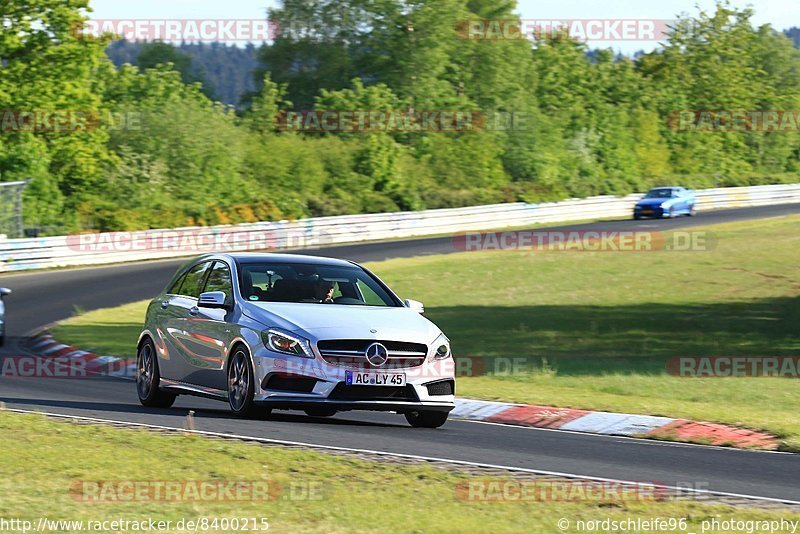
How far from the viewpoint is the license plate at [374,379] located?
1098cm

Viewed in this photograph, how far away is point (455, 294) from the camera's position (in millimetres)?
30453

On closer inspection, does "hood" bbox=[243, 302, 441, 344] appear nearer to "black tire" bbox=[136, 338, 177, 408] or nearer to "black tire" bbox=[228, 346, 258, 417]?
"black tire" bbox=[228, 346, 258, 417]

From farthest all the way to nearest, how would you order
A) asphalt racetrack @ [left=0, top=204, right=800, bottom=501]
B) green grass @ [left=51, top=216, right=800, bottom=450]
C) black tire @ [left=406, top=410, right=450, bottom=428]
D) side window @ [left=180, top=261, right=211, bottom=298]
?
green grass @ [left=51, top=216, right=800, bottom=450] < side window @ [left=180, top=261, right=211, bottom=298] < black tire @ [left=406, top=410, right=450, bottom=428] < asphalt racetrack @ [left=0, top=204, right=800, bottom=501]

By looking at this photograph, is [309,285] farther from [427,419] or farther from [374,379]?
[427,419]

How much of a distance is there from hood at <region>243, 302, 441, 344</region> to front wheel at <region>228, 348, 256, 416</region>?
40 cm

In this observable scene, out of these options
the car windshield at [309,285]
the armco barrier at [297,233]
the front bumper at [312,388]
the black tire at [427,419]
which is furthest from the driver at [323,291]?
the armco barrier at [297,233]

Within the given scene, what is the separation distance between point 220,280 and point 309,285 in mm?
962

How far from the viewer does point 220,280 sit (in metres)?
12.5

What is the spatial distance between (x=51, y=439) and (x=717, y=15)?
97.0 m

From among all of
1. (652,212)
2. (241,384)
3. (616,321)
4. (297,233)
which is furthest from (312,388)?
(652,212)

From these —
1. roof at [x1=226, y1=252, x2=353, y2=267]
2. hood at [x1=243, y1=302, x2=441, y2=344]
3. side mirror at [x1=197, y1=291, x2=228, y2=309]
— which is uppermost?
roof at [x1=226, y1=252, x2=353, y2=267]

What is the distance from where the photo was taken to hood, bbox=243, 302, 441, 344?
11.1m

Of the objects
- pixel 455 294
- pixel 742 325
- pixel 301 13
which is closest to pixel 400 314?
pixel 742 325

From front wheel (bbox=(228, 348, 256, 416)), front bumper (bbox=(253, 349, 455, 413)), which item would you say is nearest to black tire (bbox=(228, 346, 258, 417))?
front wheel (bbox=(228, 348, 256, 416))
